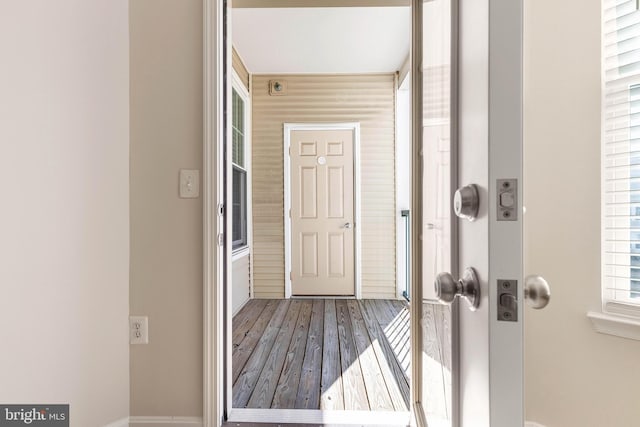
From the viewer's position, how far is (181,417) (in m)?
1.47

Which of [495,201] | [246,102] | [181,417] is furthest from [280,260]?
[495,201]

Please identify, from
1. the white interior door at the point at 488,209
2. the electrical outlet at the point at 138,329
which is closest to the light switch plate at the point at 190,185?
the electrical outlet at the point at 138,329

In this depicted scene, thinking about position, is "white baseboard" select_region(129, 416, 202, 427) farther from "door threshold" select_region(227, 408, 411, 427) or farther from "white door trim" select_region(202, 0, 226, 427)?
"door threshold" select_region(227, 408, 411, 427)

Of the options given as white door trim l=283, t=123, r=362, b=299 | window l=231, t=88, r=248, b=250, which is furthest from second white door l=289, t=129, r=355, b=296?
window l=231, t=88, r=248, b=250

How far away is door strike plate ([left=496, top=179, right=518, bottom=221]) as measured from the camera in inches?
19.5

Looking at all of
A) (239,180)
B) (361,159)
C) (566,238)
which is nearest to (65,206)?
(566,238)

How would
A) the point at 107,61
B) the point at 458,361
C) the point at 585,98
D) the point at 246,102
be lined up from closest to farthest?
the point at 458,361 → the point at 585,98 → the point at 107,61 → the point at 246,102

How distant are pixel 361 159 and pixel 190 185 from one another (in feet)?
9.20

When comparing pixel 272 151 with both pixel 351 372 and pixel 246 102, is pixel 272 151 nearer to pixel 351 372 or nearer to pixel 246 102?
pixel 246 102

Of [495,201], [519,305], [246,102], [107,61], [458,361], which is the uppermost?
[246,102]

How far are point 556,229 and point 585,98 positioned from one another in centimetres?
38

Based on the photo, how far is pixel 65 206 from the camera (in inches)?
49.2

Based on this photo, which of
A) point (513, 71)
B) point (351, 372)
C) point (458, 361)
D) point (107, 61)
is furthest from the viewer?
point (351, 372)

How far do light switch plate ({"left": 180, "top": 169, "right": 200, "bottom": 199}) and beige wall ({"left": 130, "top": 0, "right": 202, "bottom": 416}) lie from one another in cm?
3
